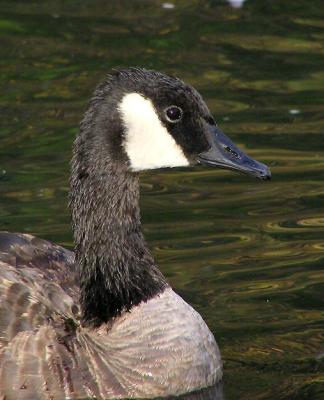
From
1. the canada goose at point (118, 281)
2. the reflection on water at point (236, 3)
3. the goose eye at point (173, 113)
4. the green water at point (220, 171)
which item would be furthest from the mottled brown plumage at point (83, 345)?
the reflection on water at point (236, 3)

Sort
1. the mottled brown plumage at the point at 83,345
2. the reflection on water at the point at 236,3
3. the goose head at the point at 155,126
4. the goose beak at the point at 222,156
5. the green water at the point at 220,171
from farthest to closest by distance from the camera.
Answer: the reflection on water at the point at 236,3 → the green water at the point at 220,171 → the goose beak at the point at 222,156 → the goose head at the point at 155,126 → the mottled brown plumage at the point at 83,345

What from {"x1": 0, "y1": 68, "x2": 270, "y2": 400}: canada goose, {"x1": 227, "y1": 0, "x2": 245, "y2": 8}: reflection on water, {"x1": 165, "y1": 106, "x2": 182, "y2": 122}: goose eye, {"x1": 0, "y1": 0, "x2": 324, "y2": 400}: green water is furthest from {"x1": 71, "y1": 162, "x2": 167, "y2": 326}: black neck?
{"x1": 227, "y1": 0, "x2": 245, "y2": 8}: reflection on water

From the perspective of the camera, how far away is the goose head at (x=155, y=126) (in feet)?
32.0

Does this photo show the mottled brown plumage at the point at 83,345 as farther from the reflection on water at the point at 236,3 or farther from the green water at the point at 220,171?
the reflection on water at the point at 236,3

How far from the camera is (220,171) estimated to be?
13.9 meters

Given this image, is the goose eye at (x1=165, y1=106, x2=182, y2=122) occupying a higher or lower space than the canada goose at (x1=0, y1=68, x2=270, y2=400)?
higher

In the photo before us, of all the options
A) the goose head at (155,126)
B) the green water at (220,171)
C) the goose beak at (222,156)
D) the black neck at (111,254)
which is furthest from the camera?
the green water at (220,171)

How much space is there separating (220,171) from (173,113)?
157 inches

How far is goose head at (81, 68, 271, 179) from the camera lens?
9742mm

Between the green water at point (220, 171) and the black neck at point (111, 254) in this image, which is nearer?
the black neck at point (111, 254)

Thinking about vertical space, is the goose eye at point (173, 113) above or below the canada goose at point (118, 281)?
above

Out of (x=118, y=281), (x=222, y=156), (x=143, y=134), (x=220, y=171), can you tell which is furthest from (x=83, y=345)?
(x=220, y=171)

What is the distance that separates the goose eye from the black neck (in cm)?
47

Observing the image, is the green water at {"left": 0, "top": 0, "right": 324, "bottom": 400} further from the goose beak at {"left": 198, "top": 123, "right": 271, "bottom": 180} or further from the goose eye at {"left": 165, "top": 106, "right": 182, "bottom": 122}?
the goose eye at {"left": 165, "top": 106, "right": 182, "bottom": 122}
